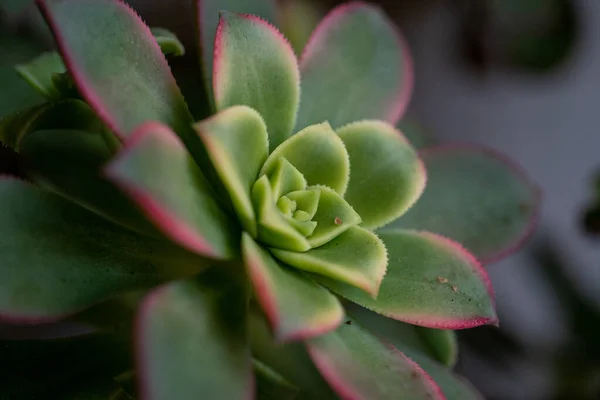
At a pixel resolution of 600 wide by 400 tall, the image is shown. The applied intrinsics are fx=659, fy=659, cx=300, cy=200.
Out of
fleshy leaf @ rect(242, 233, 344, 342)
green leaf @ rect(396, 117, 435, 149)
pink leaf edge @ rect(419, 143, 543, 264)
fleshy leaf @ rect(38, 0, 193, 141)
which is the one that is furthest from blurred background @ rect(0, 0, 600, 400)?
fleshy leaf @ rect(242, 233, 344, 342)

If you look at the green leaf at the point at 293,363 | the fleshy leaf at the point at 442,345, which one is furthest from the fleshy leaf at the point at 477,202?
the green leaf at the point at 293,363

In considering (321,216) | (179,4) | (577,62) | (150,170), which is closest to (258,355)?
(321,216)

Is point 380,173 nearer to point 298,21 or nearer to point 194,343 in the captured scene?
point 194,343

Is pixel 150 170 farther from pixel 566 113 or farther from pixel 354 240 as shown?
pixel 566 113

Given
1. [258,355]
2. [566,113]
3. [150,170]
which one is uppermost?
[150,170]

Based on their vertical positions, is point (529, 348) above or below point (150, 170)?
below

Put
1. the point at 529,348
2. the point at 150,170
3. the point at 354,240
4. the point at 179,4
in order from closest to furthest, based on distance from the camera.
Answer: the point at 150,170 → the point at 354,240 → the point at 529,348 → the point at 179,4
